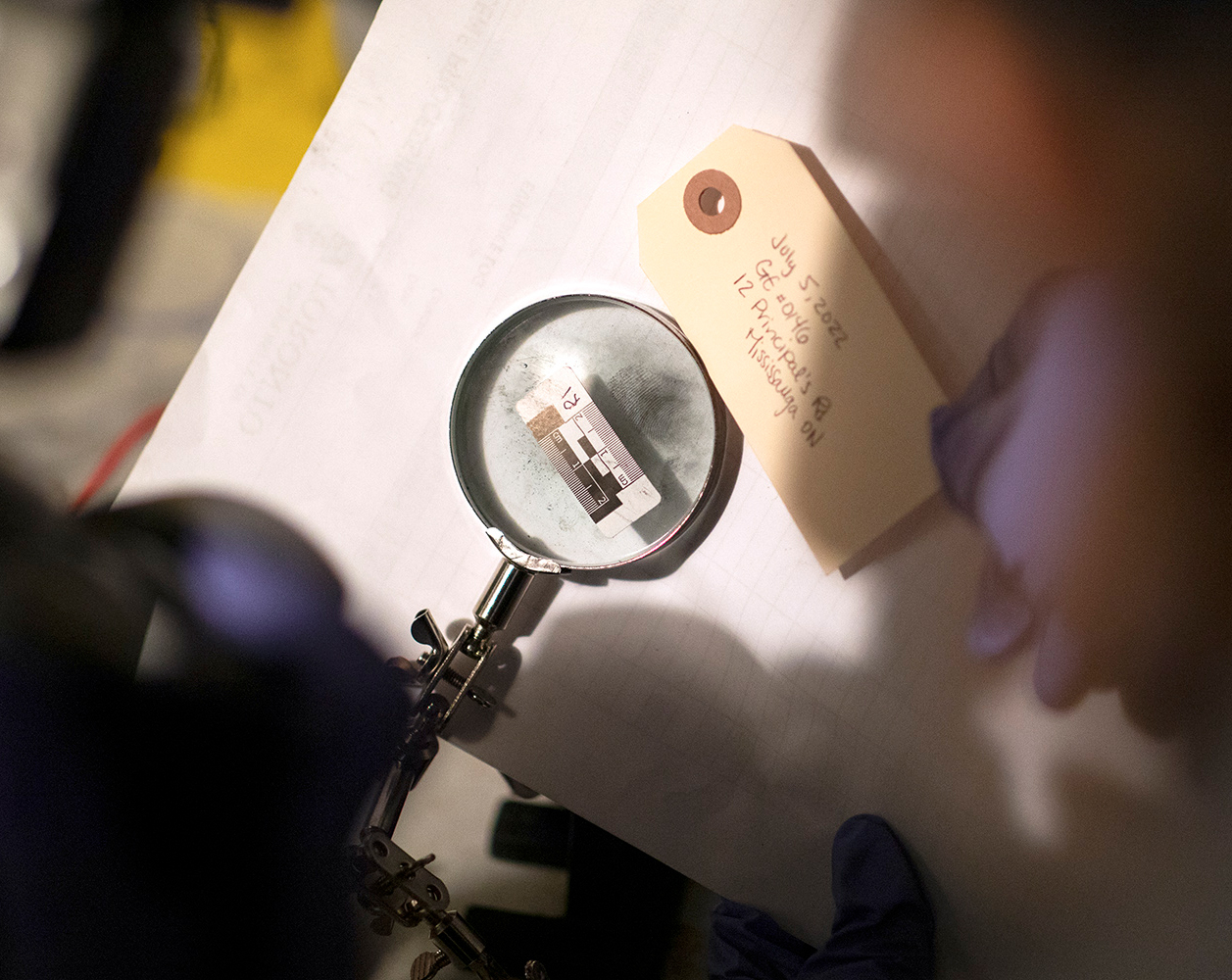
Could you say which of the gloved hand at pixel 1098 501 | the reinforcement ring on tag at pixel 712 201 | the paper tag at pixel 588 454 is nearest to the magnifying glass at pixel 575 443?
the paper tag at pixel 588 454

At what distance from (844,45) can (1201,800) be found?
0.88 metres

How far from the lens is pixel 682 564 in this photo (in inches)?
34.6

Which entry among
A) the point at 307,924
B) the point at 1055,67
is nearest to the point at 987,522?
the point at 1055,67

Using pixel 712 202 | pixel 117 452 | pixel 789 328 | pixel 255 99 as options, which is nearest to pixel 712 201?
pixel 712 202

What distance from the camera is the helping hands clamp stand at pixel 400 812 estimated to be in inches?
32.1

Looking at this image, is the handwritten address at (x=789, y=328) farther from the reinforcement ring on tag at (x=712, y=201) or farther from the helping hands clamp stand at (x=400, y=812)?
the helping hands clamp stand at (x=400, y=812)

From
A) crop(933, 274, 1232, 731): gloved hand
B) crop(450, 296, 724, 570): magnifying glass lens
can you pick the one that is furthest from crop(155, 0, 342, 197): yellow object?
crop(933, 274, 1232, 731): gloved hand

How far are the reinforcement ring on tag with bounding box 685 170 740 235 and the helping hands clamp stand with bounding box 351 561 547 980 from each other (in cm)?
40

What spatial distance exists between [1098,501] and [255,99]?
1.32 metres

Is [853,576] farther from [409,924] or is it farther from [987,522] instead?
[409,924]

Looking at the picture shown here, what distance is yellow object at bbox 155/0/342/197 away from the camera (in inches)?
48.8

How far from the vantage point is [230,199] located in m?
1.25

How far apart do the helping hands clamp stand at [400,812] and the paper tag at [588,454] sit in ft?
0.30

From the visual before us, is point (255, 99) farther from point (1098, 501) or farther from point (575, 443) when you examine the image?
point (1098, 501)
